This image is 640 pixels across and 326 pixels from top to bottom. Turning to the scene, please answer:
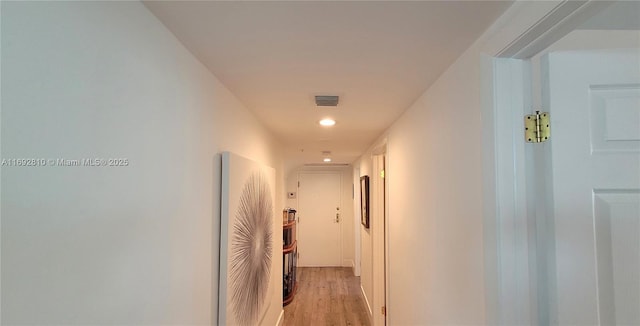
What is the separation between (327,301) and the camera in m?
4.38

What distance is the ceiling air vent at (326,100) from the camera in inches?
65.6

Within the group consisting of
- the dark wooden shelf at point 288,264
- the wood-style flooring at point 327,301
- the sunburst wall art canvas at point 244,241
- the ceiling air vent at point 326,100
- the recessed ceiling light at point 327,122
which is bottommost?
the wood-style flooring at point 327,301

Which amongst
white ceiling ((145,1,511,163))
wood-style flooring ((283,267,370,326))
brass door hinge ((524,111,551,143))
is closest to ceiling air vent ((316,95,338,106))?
white ceiling ((145,1,511,163))

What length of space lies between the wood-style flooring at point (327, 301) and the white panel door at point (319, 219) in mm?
473

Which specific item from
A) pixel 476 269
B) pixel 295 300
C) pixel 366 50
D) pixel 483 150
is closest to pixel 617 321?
pixel 476 269

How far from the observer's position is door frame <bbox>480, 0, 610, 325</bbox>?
865mm

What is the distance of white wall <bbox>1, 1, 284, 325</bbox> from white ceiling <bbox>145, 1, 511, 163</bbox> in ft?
0.47

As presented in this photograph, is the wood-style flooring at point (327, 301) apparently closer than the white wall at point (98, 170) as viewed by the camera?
No

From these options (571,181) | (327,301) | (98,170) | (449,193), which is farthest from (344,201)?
(98,170)

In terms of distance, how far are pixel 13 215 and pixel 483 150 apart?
1.16 metres

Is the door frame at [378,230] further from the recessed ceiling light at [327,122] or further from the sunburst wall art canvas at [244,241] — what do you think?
the sunburst wall art canvas at [244,241]

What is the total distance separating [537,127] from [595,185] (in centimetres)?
21

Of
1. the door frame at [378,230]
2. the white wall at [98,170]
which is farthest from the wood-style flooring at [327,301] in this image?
the white wall at [98,170]

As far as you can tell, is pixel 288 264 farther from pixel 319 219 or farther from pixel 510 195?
pixel 510 195
